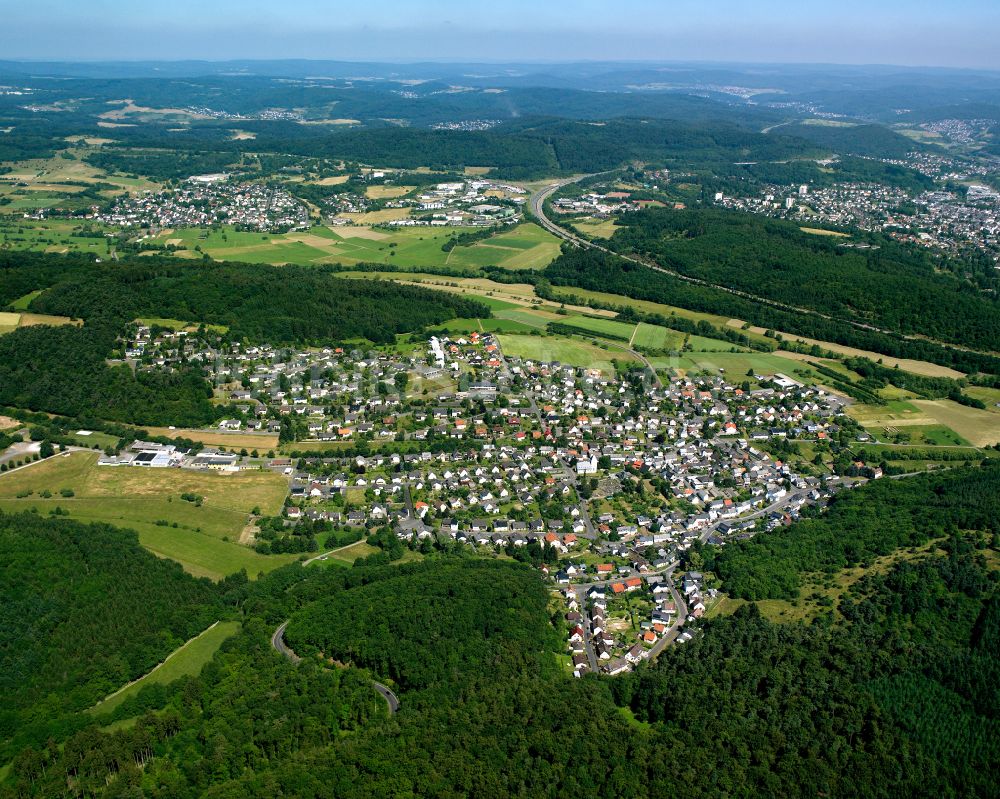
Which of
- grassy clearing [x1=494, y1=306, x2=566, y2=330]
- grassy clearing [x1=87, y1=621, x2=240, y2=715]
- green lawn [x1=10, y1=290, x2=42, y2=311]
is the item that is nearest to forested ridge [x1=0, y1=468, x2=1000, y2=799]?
grassy clearing [x1=87, y1=621, x2=240, y2=715]

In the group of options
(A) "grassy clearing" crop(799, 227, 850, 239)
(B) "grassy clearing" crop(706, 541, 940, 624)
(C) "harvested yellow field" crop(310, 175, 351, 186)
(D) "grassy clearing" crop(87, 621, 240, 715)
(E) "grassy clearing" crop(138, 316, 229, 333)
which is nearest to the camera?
(D) "grassy clearing" crop(87, 621, 240, 715)

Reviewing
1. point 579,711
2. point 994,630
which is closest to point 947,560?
point 994,630

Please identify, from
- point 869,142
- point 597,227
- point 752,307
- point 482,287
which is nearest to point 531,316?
point 482,287

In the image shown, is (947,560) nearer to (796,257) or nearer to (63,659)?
(63,659)

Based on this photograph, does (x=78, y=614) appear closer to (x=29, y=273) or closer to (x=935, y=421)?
(x=29, y=273)

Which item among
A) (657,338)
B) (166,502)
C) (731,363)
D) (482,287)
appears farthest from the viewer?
(482,287)

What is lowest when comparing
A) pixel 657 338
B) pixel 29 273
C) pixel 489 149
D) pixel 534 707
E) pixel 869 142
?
pixel 534 707

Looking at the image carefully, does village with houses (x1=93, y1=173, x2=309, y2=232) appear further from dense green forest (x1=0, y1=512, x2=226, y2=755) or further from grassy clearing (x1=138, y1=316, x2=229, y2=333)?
dense green forest (x1=0, y1=512, x2=226, y2=755)
